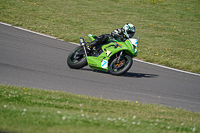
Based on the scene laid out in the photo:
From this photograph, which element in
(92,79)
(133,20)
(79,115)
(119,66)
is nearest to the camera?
(79,115)

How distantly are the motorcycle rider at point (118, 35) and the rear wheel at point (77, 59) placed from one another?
35 centimetres

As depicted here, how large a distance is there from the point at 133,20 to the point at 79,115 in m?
19.3

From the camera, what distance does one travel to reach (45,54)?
11.5m

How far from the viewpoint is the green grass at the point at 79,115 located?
3893mm

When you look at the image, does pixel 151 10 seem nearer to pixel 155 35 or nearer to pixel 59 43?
pixel 155 35

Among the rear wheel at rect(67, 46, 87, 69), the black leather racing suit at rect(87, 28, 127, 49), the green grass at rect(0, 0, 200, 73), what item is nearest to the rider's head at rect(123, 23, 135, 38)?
the black leather racing suit at rect(87, 28, 127, 49)

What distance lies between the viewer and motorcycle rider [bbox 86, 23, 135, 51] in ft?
31.5

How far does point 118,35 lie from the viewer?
9594 mm

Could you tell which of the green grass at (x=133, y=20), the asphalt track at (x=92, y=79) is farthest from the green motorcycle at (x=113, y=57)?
the green grass at (x=133, y=20)

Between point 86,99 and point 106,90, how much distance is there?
1434 mm

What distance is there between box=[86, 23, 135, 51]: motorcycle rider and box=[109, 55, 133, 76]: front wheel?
76 centimetres

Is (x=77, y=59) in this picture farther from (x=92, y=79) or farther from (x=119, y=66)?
(x=119, y=66)

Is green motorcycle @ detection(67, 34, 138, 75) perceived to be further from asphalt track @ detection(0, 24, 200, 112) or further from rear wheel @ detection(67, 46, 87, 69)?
asphalt track @ detection(0, 24, 200, 112)

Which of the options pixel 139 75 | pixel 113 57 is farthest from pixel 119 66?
pixel 139 75
